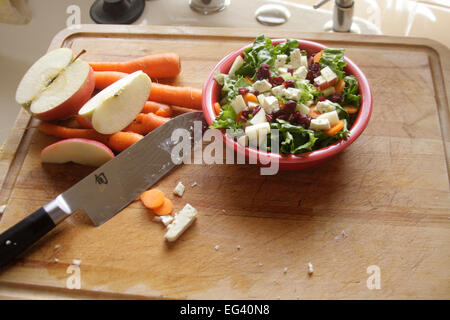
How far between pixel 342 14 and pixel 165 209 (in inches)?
53.9

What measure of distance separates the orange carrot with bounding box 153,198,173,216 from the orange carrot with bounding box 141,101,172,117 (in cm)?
44

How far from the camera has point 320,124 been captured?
1.50 m

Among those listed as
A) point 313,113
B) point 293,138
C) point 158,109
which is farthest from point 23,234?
point 313,113

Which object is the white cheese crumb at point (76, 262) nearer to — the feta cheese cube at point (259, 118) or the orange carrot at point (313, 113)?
the feta cheese cube at point (259, 118)

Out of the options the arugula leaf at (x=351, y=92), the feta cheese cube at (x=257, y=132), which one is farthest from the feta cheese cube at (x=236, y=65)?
the arugula leaf at (x=351, y=92)

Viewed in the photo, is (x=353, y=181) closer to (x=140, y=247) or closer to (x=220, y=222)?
(x=220, y=222)

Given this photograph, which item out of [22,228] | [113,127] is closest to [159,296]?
[22,228]

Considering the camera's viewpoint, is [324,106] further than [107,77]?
No

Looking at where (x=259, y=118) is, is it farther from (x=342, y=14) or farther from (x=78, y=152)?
(x=342, y=14)

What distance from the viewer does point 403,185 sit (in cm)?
166

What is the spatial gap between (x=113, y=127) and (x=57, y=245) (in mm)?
505

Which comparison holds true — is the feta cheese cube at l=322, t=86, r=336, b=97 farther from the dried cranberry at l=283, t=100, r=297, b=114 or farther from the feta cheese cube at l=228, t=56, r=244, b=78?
the feta cheese cube at l=228, t=56, r=244, b=78

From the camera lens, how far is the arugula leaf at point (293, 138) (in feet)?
Result: 4.91

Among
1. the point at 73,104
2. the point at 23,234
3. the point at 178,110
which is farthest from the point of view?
the point at 178,110
